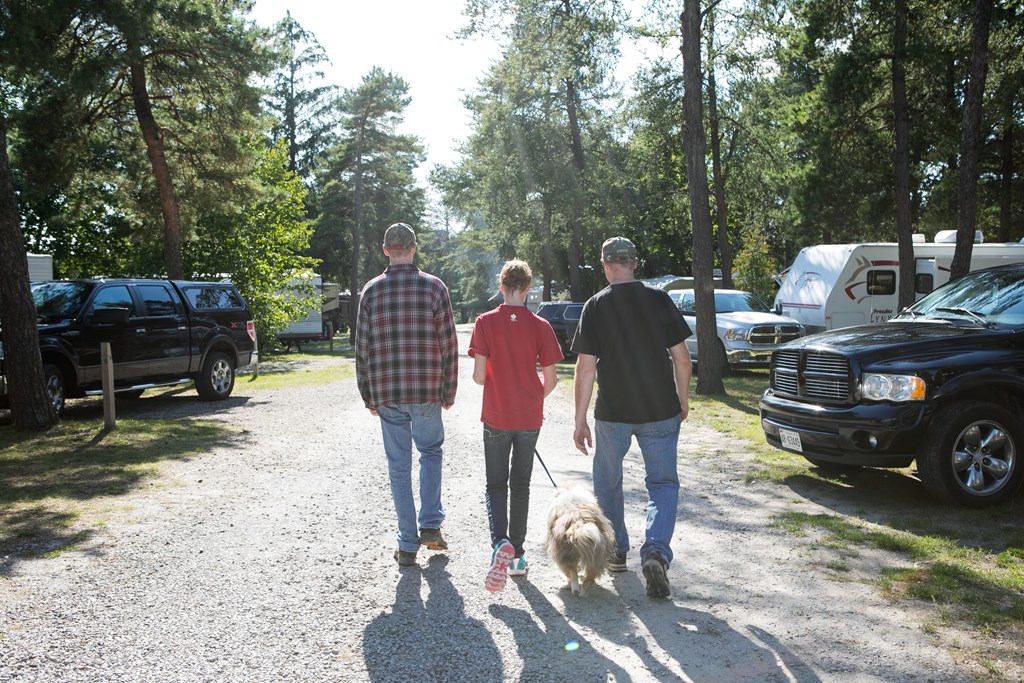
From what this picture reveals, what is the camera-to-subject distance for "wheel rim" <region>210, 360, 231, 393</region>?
48.8 ft

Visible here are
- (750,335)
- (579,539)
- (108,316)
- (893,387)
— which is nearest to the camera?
(579,539)

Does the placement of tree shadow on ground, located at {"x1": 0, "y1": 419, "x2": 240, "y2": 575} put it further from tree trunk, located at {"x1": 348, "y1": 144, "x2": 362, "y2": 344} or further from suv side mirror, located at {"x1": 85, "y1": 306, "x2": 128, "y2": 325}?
tree trunk, located at {"x1": 348, "y1": 144, "x2": 362, "y2": 344}

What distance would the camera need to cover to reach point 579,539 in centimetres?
452

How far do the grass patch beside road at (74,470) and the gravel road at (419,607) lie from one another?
0.31 metres

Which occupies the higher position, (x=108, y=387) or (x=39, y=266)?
(x=39, y=266)

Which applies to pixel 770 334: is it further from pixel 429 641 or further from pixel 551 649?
pixel 429 641

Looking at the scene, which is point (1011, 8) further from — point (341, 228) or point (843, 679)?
point (341, 228)

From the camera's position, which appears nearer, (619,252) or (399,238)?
(619,252)

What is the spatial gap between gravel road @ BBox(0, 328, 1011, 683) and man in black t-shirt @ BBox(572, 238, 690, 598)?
0.64 metres

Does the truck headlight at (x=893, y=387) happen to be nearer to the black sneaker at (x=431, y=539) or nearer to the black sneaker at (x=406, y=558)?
the black sneaker at (x=431, y=539)

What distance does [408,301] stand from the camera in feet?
17.0

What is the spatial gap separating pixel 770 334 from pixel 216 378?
1162 cm

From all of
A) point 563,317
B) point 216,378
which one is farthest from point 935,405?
point 563,317

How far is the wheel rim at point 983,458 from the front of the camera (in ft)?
21.0
